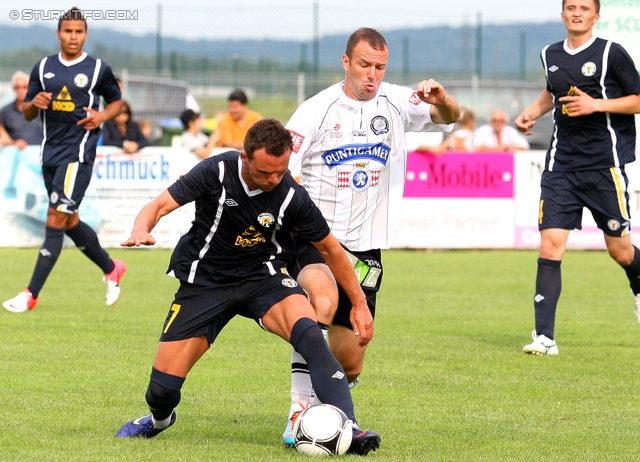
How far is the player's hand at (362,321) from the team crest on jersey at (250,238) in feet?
1.91

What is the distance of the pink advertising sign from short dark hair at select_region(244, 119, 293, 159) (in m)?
11.1

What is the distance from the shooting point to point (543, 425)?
5867 mm

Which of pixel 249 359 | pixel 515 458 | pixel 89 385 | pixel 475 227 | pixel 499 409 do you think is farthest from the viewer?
pixel 475 227

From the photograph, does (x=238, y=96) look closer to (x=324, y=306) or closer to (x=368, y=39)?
(x=368, y=39)

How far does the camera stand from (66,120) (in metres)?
10.1

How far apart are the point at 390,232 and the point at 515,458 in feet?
5.49

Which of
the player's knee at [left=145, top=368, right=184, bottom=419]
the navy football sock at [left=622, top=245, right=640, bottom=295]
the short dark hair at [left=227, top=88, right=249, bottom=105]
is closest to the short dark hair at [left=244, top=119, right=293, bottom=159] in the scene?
the player's knee at [left=145, top=368, right=184, bottom=419]

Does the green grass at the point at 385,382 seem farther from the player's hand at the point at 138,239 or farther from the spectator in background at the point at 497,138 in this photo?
the spectator in background at the point at 497,138

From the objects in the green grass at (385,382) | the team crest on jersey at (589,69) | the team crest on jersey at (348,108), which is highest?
the team crest on jersey at (589,69)

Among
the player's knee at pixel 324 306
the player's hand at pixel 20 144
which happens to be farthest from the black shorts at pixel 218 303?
the player's hand at pixel 20 144

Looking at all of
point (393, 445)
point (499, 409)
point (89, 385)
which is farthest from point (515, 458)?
point (89, 385)

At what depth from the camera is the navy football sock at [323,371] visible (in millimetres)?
5113

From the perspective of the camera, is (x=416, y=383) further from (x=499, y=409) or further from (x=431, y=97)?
(x=431, y=97)

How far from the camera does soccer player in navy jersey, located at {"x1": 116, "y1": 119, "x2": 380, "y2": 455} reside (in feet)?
16.9
